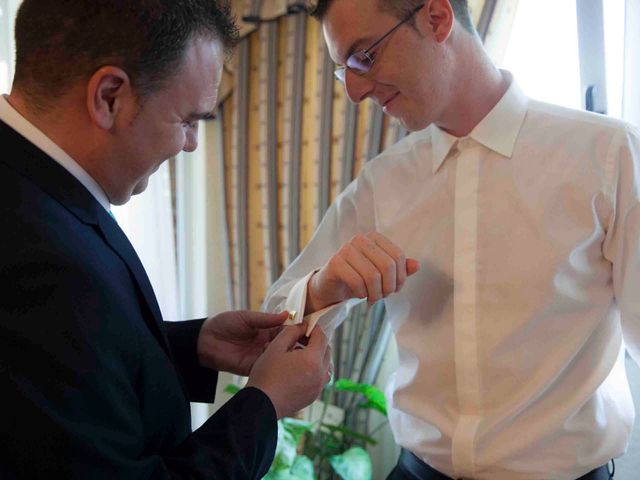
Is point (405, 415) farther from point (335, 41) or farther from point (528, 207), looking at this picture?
point (335, 41)

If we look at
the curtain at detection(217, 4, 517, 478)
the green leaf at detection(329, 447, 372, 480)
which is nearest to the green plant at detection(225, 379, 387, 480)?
the green leaf at detection(329, 447, 372, 480)

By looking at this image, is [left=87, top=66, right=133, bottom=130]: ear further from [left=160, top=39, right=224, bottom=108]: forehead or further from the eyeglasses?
the eyeglasses

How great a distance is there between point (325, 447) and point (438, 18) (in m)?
1.79

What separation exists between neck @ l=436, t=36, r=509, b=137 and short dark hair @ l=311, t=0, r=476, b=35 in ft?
0.13

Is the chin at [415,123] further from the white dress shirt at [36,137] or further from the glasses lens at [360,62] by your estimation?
the white dress shirt at [36,137]

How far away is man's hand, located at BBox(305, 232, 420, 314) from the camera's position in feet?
3.73

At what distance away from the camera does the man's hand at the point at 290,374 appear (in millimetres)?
999

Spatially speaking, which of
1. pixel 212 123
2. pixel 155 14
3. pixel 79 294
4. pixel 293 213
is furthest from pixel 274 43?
pixel 79 294

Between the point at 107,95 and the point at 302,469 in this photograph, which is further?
the point at 302,469

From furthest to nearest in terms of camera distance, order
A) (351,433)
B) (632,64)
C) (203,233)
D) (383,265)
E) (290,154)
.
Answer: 1. (203,233)
2. (290,154)
3. (351,433)
4. (632,64)
5. (383,265)

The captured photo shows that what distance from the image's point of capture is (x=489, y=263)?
1228mm

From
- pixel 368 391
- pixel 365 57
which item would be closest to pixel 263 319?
pixel 365 57

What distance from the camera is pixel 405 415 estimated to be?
4.45 ft

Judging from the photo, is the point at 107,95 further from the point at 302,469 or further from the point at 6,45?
the point at 302,469
